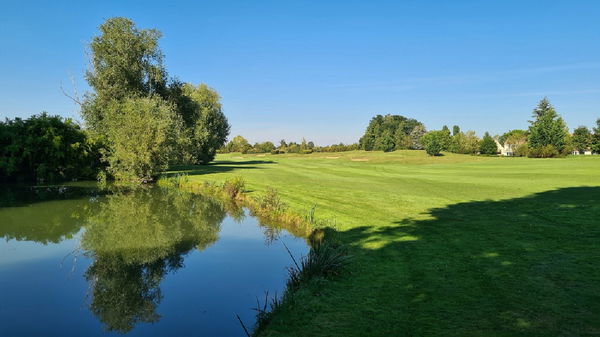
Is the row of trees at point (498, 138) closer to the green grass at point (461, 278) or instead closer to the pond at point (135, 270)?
the green grass at point (461, 278)

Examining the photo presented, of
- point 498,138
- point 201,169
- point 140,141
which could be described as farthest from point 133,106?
point 498,138

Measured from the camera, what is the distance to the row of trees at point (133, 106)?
1382 inches

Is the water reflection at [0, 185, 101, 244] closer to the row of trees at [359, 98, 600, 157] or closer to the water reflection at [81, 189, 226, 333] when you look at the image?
the water reflection at [81, 189, 226, 333]

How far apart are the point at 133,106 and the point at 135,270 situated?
29962mm

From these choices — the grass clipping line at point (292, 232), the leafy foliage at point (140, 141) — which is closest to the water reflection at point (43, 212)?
the leafy foliage at point (140, 141)

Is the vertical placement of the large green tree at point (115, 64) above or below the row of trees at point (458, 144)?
above

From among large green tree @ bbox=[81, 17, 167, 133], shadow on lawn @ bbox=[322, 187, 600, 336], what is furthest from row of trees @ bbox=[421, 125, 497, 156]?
shadow on lawn @ bbox=[322, 187, 600, 336]

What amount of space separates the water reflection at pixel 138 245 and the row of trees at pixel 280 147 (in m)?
113

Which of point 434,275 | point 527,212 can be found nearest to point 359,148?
point 527,212

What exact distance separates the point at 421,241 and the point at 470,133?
5858 inches

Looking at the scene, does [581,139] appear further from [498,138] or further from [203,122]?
[203,122]

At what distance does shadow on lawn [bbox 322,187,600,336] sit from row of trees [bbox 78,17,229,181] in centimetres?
2825

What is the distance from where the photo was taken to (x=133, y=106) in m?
36.3

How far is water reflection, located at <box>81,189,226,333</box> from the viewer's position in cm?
857
